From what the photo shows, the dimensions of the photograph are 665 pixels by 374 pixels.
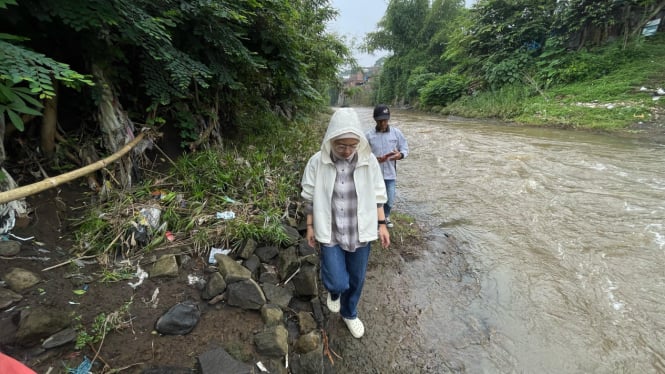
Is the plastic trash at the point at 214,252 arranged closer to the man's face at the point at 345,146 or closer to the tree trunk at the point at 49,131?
the man's face at the point at 345,146

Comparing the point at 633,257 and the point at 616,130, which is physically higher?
the point at 616,130

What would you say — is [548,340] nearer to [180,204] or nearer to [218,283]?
[218,283]

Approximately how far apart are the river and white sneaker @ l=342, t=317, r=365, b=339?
0.56 meters

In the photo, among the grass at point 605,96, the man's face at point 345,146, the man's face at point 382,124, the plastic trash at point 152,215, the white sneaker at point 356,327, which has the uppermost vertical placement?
the grass at point 605,96

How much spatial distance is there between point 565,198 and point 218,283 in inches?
215

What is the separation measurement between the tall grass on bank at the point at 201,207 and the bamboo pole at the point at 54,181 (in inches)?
15.5

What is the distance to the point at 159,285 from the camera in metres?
2.18

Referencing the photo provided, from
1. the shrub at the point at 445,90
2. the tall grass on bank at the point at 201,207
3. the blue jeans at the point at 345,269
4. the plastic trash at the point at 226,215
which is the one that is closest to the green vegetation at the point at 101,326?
the tall grass on bank at the point at 201,207

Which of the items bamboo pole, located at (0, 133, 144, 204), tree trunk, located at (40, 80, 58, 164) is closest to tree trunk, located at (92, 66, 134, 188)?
bamboo pole, located at (0, 133, 144, 204)

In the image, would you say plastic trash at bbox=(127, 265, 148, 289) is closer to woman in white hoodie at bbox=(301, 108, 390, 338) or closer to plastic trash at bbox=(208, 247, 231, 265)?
plastic trash at bbox=(208, 247, 231, 265)

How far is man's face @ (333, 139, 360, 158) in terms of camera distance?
6.11 feet

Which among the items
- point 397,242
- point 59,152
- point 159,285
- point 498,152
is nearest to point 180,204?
point 159,285

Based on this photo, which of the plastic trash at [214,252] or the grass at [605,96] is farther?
the grass at [605,96]

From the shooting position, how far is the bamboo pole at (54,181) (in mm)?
1632
